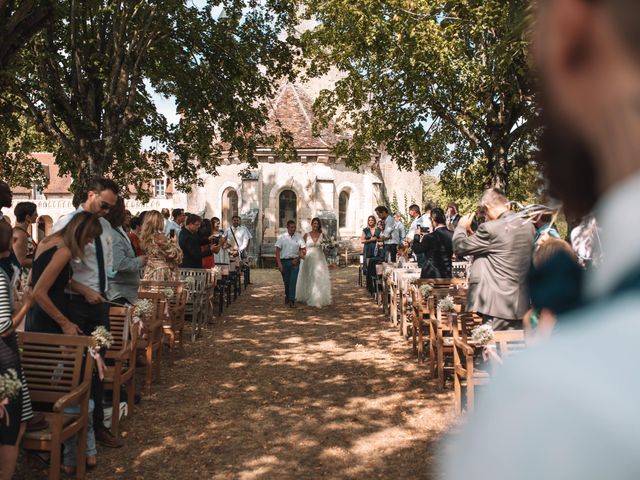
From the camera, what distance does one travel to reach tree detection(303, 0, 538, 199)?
12898 millimetres

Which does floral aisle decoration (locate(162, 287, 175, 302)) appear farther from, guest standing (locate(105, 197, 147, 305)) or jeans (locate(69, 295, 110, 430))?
jeans (locate(69, 295, 110, 430))

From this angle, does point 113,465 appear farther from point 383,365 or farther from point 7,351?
point 383,365

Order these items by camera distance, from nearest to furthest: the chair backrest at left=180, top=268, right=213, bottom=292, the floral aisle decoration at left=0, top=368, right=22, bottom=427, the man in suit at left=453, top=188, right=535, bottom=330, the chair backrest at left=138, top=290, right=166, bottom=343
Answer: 1. the floral aisle decoration at left=0, top=368, right=22, bottom=427
2. the man in suit at left=453, top=188, right=535, bottom=330
3. the chair backrest at left=138, top=290, right=166, bottom=343
4. the chair backrest at left=180, top=268, right=213, bottom=292

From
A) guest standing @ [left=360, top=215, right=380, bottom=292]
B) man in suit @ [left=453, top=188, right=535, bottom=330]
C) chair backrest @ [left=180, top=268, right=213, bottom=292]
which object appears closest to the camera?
man in suit @ [left=453, top=188, right=535, bottom=330]

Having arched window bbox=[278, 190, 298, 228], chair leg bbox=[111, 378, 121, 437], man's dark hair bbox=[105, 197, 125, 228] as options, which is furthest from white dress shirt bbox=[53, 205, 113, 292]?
arched window bbox=[278, 190, 298, 228]

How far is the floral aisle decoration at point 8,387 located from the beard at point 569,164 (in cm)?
362

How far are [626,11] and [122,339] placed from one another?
6.00m

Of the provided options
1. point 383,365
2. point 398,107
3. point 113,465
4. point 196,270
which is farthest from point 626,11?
point 398,107

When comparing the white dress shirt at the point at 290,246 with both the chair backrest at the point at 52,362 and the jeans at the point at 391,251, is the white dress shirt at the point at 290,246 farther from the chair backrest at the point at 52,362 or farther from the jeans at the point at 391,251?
the chair backrest at the point at 52,362

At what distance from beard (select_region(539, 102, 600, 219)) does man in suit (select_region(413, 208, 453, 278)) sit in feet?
27.8

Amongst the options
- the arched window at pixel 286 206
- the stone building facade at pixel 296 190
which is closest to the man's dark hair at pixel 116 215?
the stone building facade at pixel 296 190

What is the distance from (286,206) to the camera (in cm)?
3056

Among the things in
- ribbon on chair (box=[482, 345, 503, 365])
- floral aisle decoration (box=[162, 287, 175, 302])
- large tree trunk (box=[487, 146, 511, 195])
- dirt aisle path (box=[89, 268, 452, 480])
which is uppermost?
large tree trunk (box=[487, 146, 511, 195])

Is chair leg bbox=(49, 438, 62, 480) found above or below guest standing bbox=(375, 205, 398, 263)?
below
